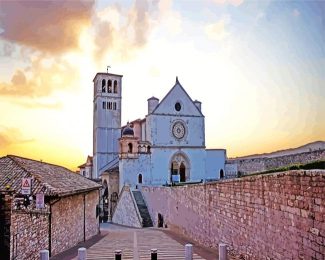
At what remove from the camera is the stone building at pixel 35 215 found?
9.77 m

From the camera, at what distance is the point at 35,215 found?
11.9 metres

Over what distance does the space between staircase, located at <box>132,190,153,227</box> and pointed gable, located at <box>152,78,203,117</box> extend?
12188mm

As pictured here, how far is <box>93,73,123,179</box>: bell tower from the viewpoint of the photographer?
202 ft

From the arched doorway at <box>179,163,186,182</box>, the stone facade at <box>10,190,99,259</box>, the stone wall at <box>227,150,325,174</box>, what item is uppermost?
the stone wall at <box>227,150,325,174</box>

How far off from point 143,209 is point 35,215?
95.8 ft

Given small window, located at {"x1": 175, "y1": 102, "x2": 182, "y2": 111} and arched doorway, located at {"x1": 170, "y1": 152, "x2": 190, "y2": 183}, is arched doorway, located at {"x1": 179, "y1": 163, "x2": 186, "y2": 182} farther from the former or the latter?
small window, located at {"x1": 175, "y1": 102, "x2": 182, "y2": 111}

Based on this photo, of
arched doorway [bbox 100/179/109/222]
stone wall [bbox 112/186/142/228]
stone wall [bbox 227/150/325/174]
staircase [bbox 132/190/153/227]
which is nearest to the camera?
stone wall [bbox 227/150/325/174]

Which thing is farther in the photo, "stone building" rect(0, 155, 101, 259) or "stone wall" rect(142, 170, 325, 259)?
"stone building" rect(0, 155, 101, 259)

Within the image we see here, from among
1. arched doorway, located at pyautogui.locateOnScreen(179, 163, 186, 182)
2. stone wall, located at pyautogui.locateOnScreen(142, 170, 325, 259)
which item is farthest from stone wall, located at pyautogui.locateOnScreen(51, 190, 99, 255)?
arched doorway, located at pyautogui.locateOnScreen(179, 163, 186, 182)

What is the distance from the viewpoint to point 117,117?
6303 centimetres

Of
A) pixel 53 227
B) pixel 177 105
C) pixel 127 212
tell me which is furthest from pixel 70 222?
pixel 177 105

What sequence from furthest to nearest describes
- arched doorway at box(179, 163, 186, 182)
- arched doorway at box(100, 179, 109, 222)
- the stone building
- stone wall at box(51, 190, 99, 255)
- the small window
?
arched doorway at box(100, 179, 109, 222) < the small window < arched doorway at box(179, 163, 186, 182) < stone wall at box(51, 190, 99, 255) < the stone building

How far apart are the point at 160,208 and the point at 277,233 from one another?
24.8 m

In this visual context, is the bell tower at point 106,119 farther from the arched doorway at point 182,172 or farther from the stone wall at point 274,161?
the stone wall at point 274,161
